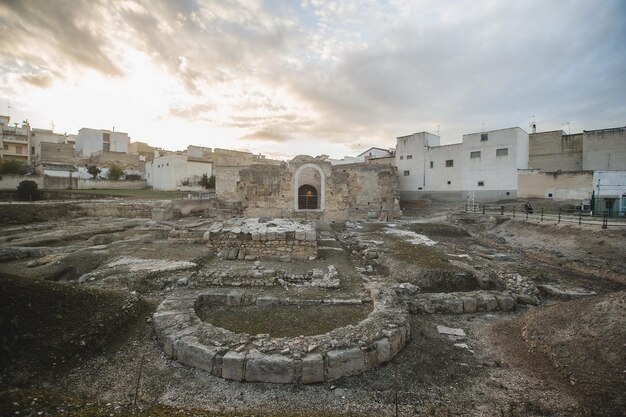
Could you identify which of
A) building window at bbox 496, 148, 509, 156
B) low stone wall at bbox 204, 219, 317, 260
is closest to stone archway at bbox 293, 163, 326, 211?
low stone wall at bbox 204, 219, 317, 260

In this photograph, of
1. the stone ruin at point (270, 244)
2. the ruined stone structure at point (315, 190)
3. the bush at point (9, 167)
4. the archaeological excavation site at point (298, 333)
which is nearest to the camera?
the archaeological excavation site at point (298, 333)

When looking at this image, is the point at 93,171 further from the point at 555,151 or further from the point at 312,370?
the point at 555,151

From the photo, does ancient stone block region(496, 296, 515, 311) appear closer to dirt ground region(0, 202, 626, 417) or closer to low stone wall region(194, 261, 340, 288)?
dirt ground region(0, 202, 626, 417)

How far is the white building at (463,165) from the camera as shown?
23.5 meters

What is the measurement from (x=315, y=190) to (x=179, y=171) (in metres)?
20.9

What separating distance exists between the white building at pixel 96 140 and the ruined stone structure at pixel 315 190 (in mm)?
45621

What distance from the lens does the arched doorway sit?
23531 mm

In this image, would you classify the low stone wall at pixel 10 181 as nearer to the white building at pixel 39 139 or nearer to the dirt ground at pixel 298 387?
the white building at pixel 39 139

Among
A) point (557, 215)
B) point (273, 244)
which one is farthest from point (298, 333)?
point (557, 215)

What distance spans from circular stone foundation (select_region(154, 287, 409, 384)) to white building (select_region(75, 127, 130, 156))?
61.9 meters

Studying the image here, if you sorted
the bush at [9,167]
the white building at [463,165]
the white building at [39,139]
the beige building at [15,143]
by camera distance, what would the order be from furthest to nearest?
the white building at [39,139] < the beige building at [15,143] < the bush at [9,167] < the white building at [463,165]

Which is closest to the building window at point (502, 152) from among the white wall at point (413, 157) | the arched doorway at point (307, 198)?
the white wall at point (413, 157)

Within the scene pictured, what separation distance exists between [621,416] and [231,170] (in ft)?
78.0

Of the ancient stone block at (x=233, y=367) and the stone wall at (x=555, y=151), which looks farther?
the stone wall at (x=555, y=151)
